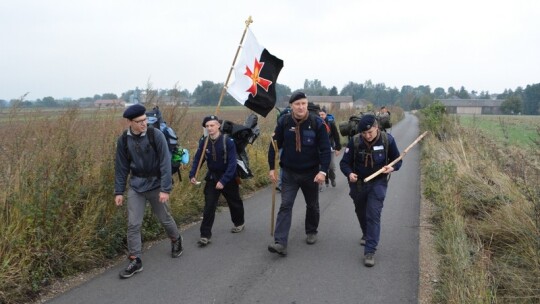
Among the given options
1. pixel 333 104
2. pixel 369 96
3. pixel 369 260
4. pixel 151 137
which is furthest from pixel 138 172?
pixel 369 96

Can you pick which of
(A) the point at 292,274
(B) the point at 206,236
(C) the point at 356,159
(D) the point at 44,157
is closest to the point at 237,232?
(B) the point at 206,236

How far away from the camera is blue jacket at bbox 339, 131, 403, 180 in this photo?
517cm

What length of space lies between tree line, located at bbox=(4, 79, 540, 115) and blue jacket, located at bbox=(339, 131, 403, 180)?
356cm

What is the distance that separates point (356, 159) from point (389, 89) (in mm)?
165496

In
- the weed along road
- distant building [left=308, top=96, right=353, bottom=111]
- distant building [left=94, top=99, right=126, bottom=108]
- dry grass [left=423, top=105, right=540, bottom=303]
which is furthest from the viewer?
distant building [left=308, top=96, right=353, bottom=111]

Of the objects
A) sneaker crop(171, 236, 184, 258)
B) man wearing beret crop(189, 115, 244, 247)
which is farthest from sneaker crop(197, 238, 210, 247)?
sneaker crop(171, 236, 184, 258)

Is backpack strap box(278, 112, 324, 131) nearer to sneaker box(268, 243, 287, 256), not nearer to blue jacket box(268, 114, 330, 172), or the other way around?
blue jacket box(268, 114, 330, 172)

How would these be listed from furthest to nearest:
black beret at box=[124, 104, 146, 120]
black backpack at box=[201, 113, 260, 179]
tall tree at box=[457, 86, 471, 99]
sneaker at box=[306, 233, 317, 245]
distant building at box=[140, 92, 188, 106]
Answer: tall tree at box=[457, 86, 471, 99] < distant building at box=[140, 92, 188, 106] < black backpack at box=[201, 113, 260, 179] < sneaker at box=[306, 233, 317, 245] < black beret at box=[124, 104, 146, 120]

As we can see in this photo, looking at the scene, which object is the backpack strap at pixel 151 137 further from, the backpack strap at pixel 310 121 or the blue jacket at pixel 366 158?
the blue jacket at pixel 366 158

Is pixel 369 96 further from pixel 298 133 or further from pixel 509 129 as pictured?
pixel 298 133

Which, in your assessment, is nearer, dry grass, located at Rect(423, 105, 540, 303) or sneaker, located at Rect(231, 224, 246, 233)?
dry grass, located at Rect(423, 105, 540, 303)

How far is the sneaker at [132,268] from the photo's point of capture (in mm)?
4593

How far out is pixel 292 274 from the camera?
185 inches

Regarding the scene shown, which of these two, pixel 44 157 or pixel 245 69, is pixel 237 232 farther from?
pixel 44 157
